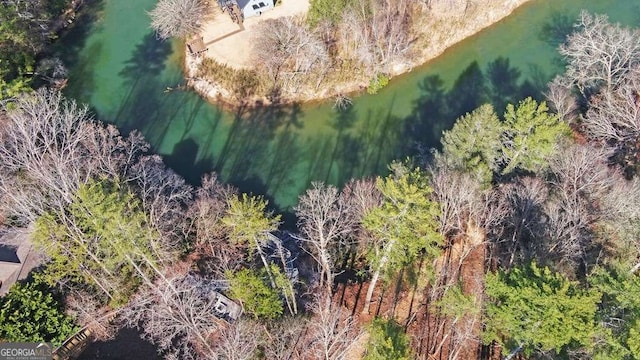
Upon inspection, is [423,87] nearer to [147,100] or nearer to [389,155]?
[389,155]

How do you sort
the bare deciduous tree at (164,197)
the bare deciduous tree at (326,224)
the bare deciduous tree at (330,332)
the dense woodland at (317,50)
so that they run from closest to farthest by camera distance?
1. the bare deciduous tree at (330,332)
2. the bare deciduous tree at (326,224)
3. the bare deciduous tree at (164,197)
4. the dense woodland at (317,50)

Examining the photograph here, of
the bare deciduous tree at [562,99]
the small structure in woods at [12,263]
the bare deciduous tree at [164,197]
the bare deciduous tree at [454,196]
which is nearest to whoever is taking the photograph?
the bare deciduous tree at [454,196]

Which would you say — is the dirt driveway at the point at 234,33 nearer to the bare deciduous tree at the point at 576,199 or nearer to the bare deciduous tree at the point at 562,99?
the bare deciduous tree at the point at 562,99

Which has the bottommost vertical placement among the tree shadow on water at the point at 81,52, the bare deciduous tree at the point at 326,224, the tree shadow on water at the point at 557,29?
the bare deciduous tree at the point at 326,224

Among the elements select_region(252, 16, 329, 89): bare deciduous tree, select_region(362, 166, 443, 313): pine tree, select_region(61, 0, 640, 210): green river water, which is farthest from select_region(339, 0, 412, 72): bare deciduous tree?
select_region(362, 166, 443, 313): pine tree

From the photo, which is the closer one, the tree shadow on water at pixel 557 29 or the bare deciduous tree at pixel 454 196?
the bare deciduous tree at pixel 454 196

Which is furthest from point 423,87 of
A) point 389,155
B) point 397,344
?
point 397,344

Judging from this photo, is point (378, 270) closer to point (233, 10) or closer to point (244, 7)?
point (244, 7)

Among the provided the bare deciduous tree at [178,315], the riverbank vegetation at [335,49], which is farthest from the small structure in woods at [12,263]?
the riverbank vegetation at [335,49]
